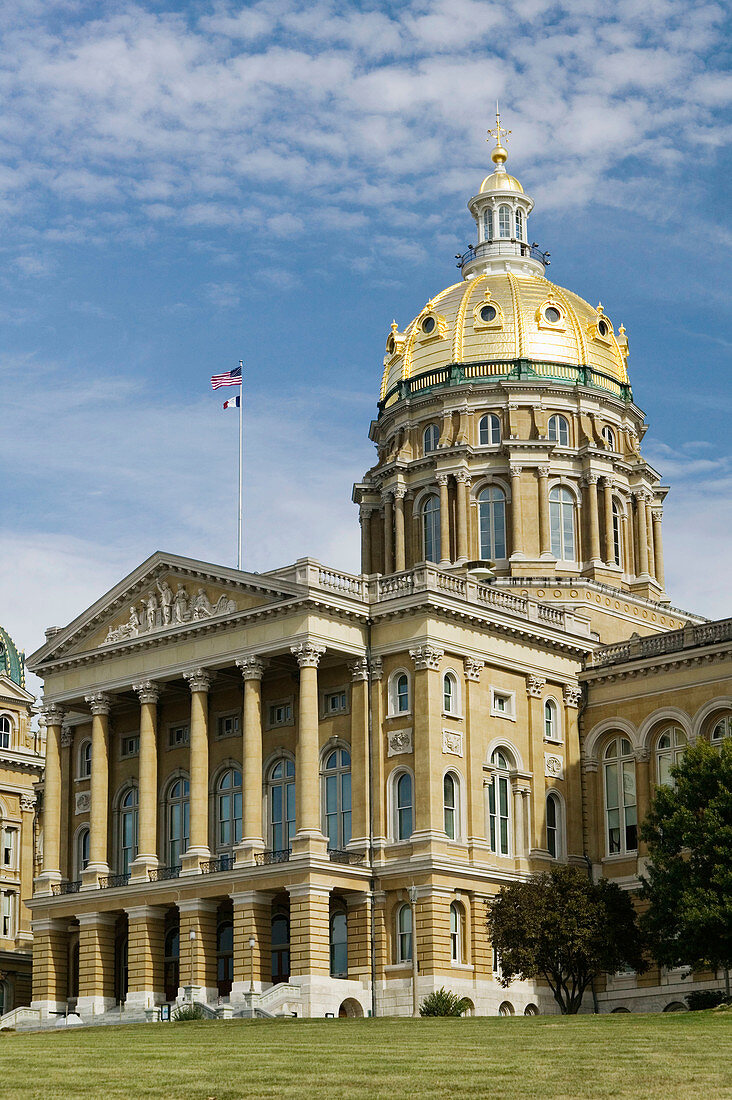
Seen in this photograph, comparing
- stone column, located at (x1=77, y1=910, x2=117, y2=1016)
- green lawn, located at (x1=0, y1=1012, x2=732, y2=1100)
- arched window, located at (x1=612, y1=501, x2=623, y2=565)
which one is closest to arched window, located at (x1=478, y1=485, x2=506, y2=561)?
arched window, located at (x1=612, y1=501, x2=623, y2=565)

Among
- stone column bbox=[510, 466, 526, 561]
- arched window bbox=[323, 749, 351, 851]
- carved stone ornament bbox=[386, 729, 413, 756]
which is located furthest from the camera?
stone column bbox=[510, 466, 526, 561]

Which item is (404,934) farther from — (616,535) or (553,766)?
(616,535)

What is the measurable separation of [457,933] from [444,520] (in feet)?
91.7

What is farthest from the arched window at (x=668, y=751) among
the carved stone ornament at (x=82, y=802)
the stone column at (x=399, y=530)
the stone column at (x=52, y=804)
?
the stone column at (x=52, y=804)

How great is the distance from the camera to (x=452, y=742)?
7162 centimetres

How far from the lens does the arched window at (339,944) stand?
7069cm

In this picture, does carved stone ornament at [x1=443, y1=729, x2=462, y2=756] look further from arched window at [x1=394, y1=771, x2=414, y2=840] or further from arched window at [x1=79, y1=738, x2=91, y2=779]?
arched window at [x1=79, y1=738, x2=91, y2=779]

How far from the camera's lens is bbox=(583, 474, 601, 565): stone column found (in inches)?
3588

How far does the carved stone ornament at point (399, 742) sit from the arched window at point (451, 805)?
74.7 inches

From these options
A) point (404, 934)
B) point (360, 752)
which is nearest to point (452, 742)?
point (360, 752)

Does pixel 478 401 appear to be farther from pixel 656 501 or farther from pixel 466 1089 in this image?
pixel 466 1089

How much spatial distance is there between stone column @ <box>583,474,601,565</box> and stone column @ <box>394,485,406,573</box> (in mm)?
9393

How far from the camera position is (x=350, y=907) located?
231 ft

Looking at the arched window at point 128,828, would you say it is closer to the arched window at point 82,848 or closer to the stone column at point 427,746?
the arched window at point 82,848
